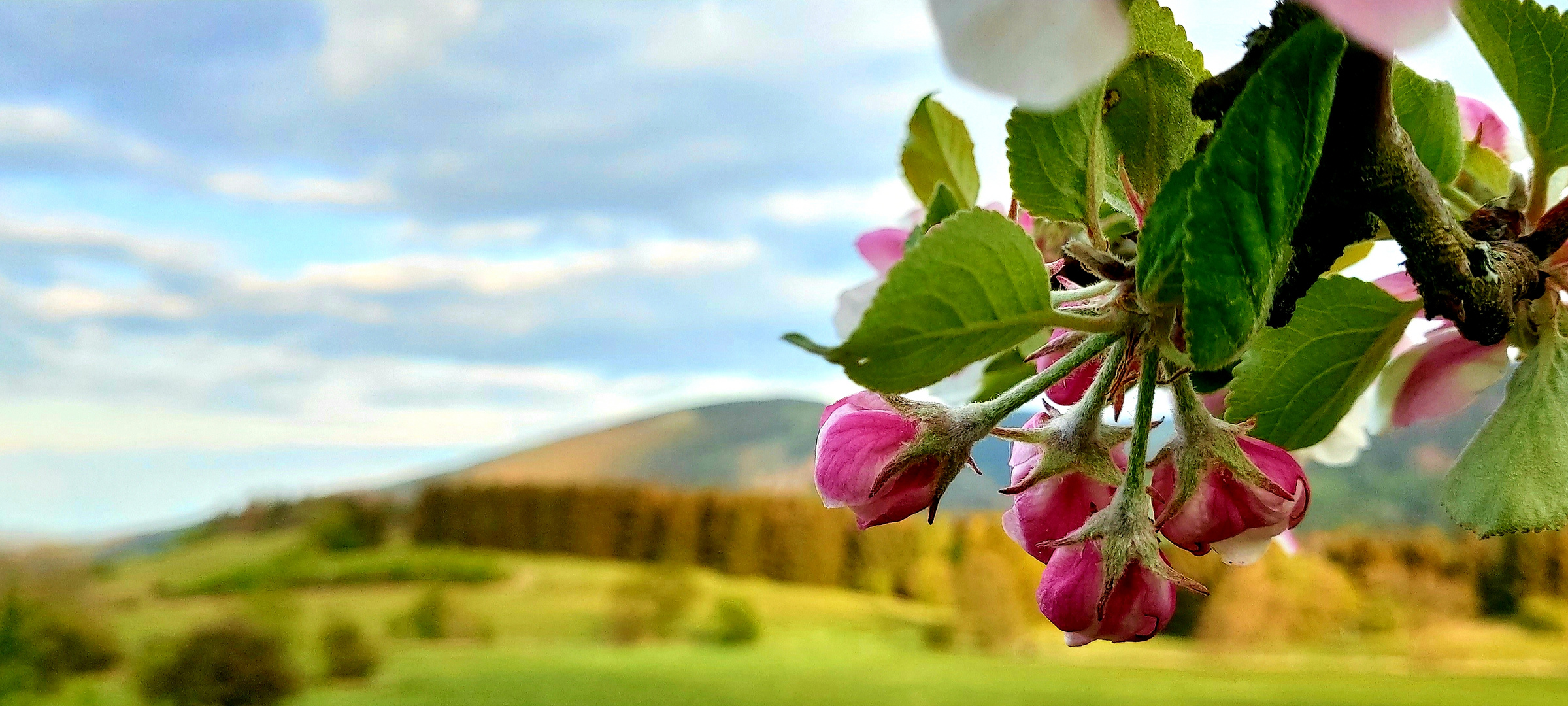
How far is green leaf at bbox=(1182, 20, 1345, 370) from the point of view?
125mm

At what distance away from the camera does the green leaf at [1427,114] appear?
0.20 metres

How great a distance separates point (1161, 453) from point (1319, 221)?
0.05m

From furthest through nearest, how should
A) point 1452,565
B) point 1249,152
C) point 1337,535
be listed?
point 1337,535
point 1452,565
point 1249,152

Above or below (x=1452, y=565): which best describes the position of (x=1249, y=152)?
above

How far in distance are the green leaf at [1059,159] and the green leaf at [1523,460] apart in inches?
4.2

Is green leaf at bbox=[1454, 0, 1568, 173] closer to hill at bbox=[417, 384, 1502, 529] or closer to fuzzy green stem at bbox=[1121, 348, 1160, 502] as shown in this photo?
fuzzy green stem at bbox=[1121, 348, 1160, 502]

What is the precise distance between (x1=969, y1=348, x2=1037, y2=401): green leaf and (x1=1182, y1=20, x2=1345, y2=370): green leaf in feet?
0.30

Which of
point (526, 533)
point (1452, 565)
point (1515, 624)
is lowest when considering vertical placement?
point (1515, 624)

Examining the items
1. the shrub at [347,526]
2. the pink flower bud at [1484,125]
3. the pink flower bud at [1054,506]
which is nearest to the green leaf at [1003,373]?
the pink flower bud at [1054,506]

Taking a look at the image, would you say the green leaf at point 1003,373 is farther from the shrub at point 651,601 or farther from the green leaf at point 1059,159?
the shrub at point 651,601

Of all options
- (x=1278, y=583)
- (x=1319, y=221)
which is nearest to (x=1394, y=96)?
(x=1319, y=221)

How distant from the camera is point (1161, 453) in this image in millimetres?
179

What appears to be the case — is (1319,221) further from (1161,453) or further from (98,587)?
(98,587)

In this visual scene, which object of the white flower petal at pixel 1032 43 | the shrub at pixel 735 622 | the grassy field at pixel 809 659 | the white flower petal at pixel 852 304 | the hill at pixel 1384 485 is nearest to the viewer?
the white flower petal at pixel 1032 43
